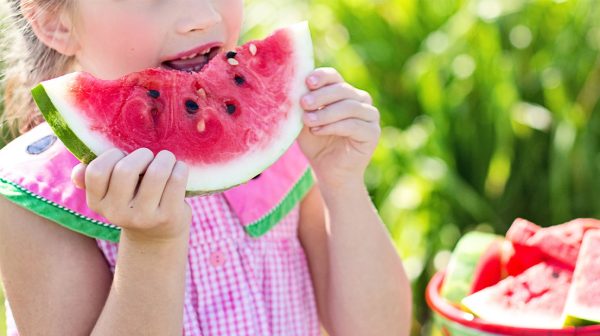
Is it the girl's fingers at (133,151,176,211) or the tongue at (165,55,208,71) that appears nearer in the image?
the girl's fingers at (133,151,176,211)

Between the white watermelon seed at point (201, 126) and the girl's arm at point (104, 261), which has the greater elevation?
the white watermelon seed at point (201, 126)

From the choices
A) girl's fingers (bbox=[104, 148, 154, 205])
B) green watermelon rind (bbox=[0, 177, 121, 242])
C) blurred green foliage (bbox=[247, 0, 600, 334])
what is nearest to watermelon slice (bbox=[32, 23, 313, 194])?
girl's fingers (bbox=[104, 148, 154, 205])

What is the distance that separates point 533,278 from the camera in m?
2.00

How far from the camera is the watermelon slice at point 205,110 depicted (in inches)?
65.2

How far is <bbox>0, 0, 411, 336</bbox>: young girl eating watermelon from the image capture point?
65.2 inches

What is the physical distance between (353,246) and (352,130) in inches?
12.7

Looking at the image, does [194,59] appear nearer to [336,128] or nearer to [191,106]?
[191,106]

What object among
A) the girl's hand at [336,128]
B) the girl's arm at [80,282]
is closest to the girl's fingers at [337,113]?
the girl's hand at [336,128]

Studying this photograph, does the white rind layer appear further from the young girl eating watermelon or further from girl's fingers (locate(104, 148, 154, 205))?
girl's fingers (locate(104, 148, 154, 205))

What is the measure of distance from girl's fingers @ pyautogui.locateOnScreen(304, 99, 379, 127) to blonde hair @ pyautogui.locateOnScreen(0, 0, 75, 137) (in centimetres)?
59

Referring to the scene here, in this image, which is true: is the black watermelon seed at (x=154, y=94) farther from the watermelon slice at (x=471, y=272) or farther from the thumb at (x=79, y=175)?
the watermelon slice at (x=471, y=272)

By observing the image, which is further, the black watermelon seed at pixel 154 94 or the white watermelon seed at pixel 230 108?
the white watermelon seed at pixel 230 108

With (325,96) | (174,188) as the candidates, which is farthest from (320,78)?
(174,188)

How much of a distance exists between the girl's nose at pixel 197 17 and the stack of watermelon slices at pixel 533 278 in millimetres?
825
